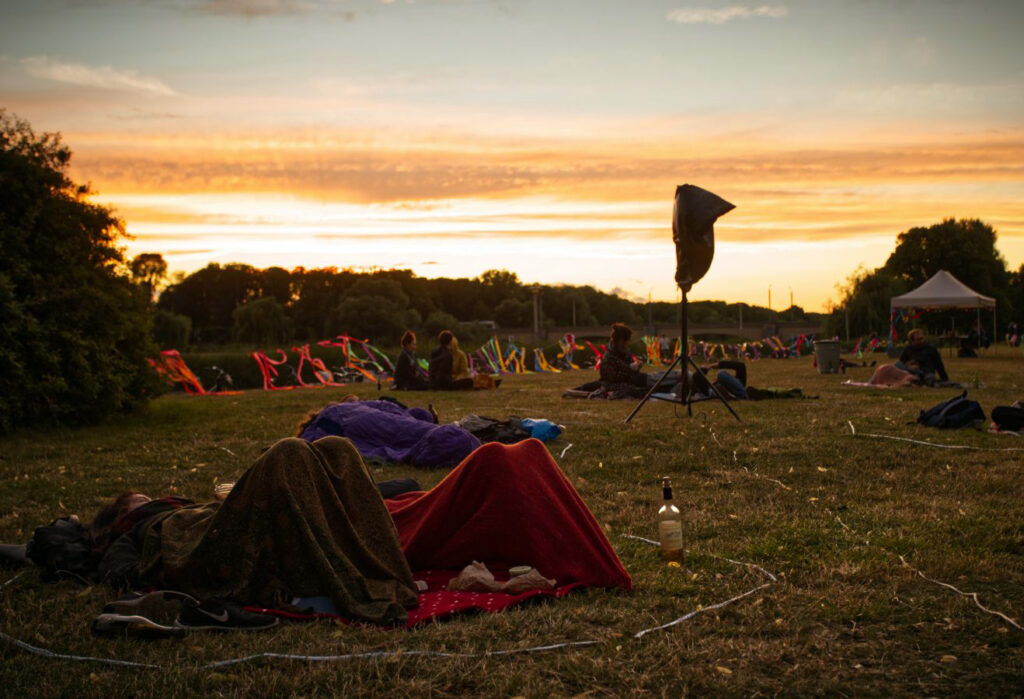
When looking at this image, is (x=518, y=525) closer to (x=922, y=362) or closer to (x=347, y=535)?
(x=347, y=535)

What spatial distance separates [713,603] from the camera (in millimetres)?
4129

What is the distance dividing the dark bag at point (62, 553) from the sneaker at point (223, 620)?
3.68ft

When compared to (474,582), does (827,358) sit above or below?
above

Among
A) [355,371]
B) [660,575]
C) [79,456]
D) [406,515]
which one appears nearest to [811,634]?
[660,575]

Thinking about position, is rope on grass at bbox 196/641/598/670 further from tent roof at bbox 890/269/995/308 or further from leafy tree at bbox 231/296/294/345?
leafy tree at bbox 231/296/294/345

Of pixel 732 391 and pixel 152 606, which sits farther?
pixel 732 391

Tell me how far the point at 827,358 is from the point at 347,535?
20.9 m

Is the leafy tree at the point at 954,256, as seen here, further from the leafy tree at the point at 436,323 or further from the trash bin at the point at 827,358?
the trash bin at the point at 827,358

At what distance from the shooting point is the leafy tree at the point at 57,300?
12.4 meters

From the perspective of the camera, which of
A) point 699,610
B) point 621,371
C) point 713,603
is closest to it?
point 699,610

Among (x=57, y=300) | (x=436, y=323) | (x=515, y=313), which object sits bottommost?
(x=57, y=300)

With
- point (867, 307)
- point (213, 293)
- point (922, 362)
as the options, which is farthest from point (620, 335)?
point (213, 293)

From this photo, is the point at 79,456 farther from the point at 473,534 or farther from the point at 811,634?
the point at 811,634

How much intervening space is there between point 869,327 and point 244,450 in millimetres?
60427
